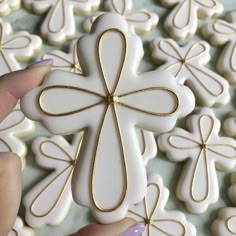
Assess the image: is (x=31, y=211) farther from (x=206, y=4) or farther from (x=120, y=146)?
(x=206, y=4)

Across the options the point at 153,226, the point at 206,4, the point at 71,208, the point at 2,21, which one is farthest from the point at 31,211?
the point at 206,4

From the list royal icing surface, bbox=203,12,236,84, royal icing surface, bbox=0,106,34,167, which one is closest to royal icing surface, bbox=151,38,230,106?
royal icing surface, bbox=203,12,236,84

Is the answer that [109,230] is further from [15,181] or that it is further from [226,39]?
[226,39]

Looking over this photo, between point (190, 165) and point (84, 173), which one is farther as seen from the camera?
point (190, 165)

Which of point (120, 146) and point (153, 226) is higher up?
point (120, 146)

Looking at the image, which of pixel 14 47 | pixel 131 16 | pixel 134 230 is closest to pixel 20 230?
pixel 134 230

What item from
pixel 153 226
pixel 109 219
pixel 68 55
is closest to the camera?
pixel 109 219

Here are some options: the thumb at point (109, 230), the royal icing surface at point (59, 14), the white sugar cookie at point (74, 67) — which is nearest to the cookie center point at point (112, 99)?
the thumb at point (109, 230)

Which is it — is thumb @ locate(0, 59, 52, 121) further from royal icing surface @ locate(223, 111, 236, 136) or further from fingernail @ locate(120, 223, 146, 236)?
royal icing surface @ locate(223, 111, 236, 136)
